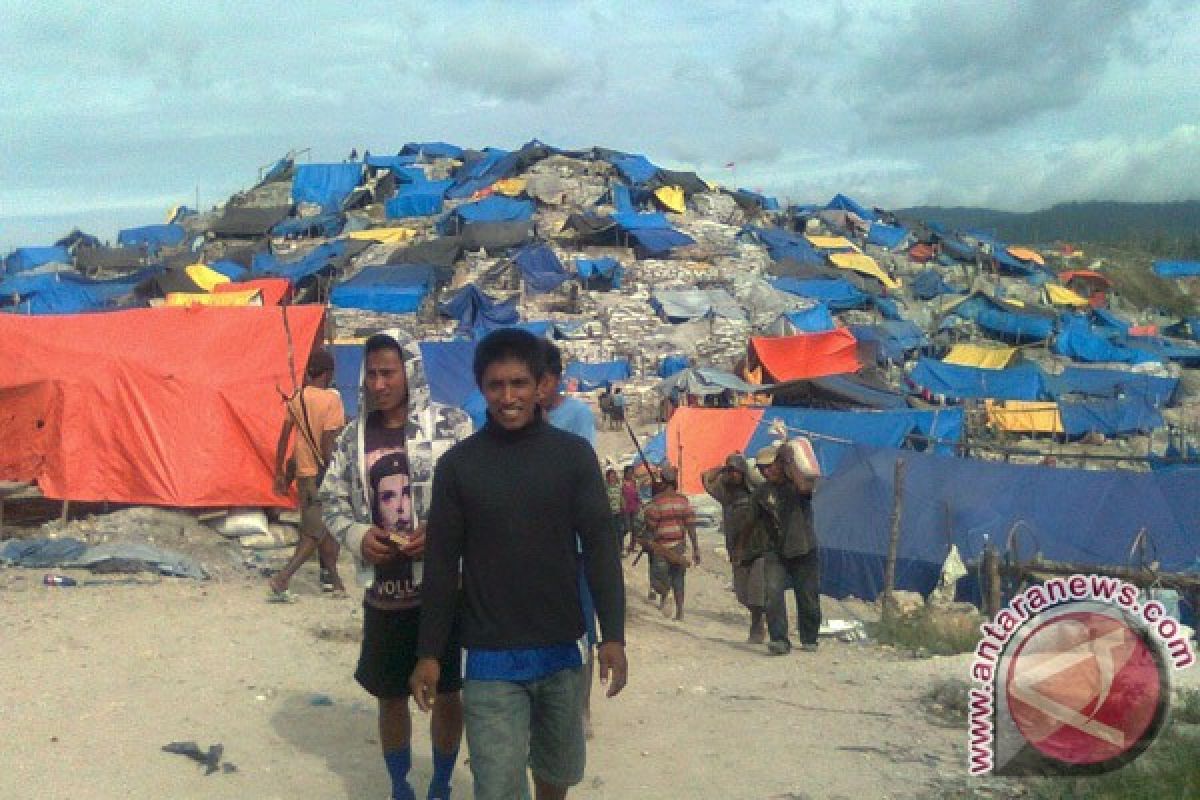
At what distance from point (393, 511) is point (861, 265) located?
37542 mm

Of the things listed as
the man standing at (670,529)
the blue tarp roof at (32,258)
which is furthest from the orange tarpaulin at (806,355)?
the blue tarp roof at (32,258)

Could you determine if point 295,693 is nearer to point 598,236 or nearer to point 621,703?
point 621,703

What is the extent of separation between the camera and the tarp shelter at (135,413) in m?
8.30

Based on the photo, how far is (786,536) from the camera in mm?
6332

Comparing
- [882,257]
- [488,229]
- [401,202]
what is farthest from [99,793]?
[882,257]

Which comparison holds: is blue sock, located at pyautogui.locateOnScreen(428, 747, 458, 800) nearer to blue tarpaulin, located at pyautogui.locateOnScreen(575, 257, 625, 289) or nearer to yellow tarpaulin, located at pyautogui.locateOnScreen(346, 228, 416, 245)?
blue tarpaulin, located at pyautogui.locateOnScreen(575, 257, 625, 289)

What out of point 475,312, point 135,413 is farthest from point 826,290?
point 135,413

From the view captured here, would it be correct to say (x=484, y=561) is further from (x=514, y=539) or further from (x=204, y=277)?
(x=204, y=277)

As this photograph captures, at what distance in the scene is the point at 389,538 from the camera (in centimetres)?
322

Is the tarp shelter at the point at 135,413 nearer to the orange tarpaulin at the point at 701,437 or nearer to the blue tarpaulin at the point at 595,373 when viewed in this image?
the orange tarpaulin at the point at 701,437

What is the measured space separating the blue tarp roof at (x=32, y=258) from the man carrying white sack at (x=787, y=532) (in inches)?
1535

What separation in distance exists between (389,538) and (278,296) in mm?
23412

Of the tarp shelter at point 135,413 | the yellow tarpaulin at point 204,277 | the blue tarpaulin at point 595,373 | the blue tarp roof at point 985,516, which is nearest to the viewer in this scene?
the tarp shelter at point 135,413

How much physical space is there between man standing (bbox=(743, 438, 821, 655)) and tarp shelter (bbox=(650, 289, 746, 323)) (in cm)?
2304
